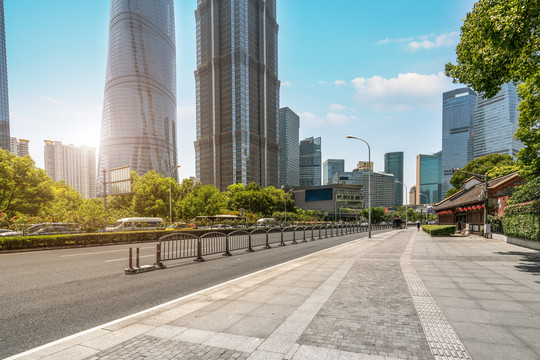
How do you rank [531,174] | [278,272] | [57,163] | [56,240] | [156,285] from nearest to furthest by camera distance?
[156,285], [278,272], [531,174], [56,240], [57,163]

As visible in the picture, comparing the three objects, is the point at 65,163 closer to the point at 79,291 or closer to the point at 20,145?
the point at 20,145

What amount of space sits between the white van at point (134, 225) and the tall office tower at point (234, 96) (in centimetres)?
10346

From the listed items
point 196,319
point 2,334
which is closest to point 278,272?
point 196,319

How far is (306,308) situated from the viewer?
16.5ft

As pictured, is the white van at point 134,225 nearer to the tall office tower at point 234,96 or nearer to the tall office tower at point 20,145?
the tall office tower at point 234,96

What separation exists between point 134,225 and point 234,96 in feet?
408

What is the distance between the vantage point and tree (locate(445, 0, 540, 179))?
27.5 feet

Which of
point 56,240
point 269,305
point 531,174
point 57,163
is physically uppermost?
point 57,163

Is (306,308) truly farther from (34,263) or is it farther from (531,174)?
(531,174)

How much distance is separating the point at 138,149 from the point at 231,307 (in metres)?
152

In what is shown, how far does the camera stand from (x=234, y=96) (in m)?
141

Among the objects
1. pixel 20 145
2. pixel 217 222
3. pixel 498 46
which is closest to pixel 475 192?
pixel 498 46

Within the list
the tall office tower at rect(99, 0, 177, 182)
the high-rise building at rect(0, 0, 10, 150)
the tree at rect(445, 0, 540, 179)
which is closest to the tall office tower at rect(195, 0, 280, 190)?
the tall office tower at rect(99, 0, 177, 182)

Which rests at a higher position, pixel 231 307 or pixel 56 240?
pixel 231 307
